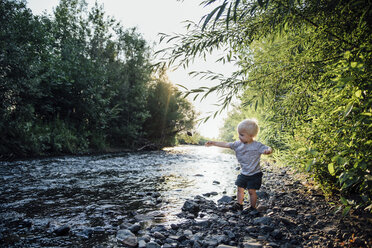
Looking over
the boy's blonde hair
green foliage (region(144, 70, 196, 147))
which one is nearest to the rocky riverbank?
the boy's blonde hair

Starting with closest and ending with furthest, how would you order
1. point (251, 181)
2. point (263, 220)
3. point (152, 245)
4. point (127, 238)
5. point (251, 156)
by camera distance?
point (152, 245) < point (127, 238) < point (263, 220) < point (251, 181) < point (251, 156)

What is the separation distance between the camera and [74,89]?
18922 millimetres

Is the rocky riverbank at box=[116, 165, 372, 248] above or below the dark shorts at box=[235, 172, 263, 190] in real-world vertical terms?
below

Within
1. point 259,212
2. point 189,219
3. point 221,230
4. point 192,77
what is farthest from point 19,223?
point 259,212

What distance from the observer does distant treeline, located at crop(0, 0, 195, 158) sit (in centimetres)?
1213

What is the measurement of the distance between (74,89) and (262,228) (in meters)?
19.6

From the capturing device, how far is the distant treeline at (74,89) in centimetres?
1213

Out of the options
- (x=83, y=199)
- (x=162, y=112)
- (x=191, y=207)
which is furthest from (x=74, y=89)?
(x=191, y=207)

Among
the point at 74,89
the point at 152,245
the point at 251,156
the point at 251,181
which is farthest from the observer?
the point at 74,89

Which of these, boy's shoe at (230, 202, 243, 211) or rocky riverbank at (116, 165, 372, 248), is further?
boy's shoe at (230, 202, 243, 211)

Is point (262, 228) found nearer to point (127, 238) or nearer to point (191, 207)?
point (191, 207)

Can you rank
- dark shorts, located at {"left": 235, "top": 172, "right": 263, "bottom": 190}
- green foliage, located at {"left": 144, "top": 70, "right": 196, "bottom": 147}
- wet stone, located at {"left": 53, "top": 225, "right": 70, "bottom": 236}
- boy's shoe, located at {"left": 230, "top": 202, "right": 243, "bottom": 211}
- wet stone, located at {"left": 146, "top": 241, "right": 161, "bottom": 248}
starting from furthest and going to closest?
green foliage, located at {"left": 144, "top": 70, "right": 196, "bottom": 147} → boy's shoe, located at {"left": 230, "top": 202, "right": 243, "bottom": 211} → dark shorts, located at {"left": 235, "top": 172, "right": 263, "bottom": 190} → wet stone, located at {"left": 53, "top": 225, "right": 70, "bottom": 236} → wet stone, located at {"left": 146, "top": 241, "right": 161, "bottom": 248}

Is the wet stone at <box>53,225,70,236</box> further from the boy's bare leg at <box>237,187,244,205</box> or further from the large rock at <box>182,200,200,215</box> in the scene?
the boy's bare leg at <box>237,187,244,205</box>

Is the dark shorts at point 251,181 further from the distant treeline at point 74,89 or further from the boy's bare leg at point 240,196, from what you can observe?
the distant treeline at point 74,89
